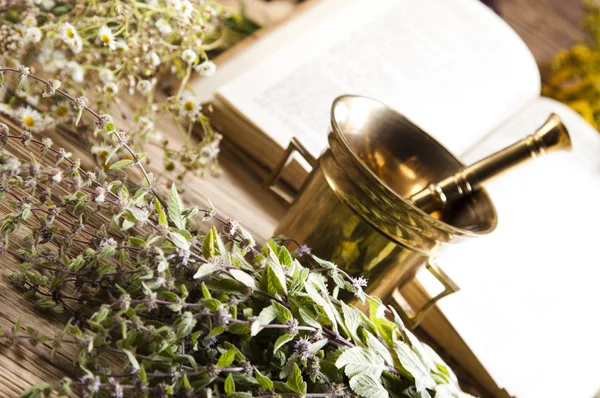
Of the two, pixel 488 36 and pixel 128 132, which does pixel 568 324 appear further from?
pixel 128 132

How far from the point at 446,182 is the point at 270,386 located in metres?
0.32

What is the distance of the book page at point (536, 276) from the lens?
0.80 metres

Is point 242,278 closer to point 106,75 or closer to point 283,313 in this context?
point 283,313

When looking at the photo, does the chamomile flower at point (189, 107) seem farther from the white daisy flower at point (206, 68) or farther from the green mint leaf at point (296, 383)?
the green mint leaf at point (296, 383)

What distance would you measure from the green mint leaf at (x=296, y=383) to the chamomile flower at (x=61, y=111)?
0.40m

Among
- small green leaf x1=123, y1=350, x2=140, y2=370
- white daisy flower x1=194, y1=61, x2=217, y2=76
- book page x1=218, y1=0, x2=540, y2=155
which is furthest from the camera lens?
book page x1=218, y1=0, x2=540, y2=155

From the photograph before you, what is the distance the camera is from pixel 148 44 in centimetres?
72

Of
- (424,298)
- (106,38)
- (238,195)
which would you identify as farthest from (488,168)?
(106,38)

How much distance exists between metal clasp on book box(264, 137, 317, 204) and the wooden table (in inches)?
1.6

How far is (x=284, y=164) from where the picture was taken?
762mm

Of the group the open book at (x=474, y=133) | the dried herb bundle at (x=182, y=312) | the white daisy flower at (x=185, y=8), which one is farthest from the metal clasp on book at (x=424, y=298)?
the white daisy flower at (x=185, y=8)

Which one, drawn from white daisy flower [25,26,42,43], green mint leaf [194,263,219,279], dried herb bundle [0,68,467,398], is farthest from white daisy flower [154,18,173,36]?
green mint leaf [194,263,219,279]

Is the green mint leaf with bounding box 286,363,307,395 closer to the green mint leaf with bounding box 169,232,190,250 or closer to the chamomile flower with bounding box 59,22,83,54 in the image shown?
the green mint leaf with bounding box 169,232,190,250

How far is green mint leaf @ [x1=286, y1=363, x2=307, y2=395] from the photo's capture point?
46 centimetres
